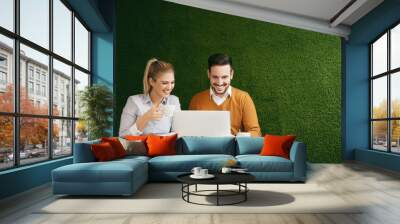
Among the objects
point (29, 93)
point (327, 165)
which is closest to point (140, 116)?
point (29, 93)

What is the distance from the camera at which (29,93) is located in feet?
18.2

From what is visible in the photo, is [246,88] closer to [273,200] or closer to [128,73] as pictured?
[128,73]

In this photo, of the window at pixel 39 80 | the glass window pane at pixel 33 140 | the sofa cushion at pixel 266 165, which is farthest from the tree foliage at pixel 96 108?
the sofa cushion at pixel 266 165

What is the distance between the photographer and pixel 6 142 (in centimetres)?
488

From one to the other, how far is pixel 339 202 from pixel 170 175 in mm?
2429

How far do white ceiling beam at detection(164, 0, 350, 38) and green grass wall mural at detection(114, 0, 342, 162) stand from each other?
21 centimetres

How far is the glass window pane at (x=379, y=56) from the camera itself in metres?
8.53

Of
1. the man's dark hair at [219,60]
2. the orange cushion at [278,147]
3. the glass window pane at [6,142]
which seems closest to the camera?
the glass window pane at [6,142]

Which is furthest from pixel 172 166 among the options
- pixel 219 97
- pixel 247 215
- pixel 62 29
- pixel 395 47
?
pixel 395 47

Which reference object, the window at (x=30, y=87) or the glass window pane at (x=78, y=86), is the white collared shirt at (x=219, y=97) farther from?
the window at (x=30, y=87)

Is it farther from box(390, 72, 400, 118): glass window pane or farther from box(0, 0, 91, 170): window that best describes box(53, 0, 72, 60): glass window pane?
box(390, 72, 400, 118): glass window pane

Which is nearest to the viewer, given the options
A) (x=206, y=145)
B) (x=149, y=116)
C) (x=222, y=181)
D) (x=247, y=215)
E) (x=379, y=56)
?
(x=247, y=215)

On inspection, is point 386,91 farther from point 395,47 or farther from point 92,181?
point 92,181

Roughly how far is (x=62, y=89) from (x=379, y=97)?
6599 millimetres
